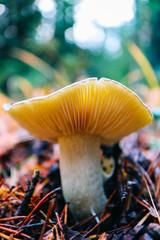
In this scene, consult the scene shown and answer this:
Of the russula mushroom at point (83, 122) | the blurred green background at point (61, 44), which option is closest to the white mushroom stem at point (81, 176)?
the russula mushroom at point (83, 122)

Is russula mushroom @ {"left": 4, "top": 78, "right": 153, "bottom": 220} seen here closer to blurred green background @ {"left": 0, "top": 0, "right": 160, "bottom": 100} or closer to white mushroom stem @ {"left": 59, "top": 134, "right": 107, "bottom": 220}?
white mushroom stem @ {"left": 59, "top": 134, "right": 107, "bottom": 220}

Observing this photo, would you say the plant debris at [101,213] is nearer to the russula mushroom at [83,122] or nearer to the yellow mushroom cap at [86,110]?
the russula mushroom at [83,122]

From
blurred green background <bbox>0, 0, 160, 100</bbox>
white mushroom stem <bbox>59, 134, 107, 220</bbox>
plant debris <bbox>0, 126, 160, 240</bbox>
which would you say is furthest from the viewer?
blurred green background <bbox>0, 0, 160, 100</bbox>

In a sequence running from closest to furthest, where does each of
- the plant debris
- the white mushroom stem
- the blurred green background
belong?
the plant debris, the white mushroom stem, the blurred green background

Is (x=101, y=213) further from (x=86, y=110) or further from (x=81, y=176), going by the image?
(x=86, y=110)

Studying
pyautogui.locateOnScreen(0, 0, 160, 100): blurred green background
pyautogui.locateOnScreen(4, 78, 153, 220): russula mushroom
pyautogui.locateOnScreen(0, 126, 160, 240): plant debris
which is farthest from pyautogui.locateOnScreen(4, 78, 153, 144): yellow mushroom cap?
pyautogui.locateOnScreen(0, 0, 160, 100): blurred green background

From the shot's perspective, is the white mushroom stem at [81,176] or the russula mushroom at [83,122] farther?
the white mushroom stem at [81,176]

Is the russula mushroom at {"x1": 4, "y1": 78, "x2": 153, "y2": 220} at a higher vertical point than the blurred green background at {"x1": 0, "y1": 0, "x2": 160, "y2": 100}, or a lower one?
lower
